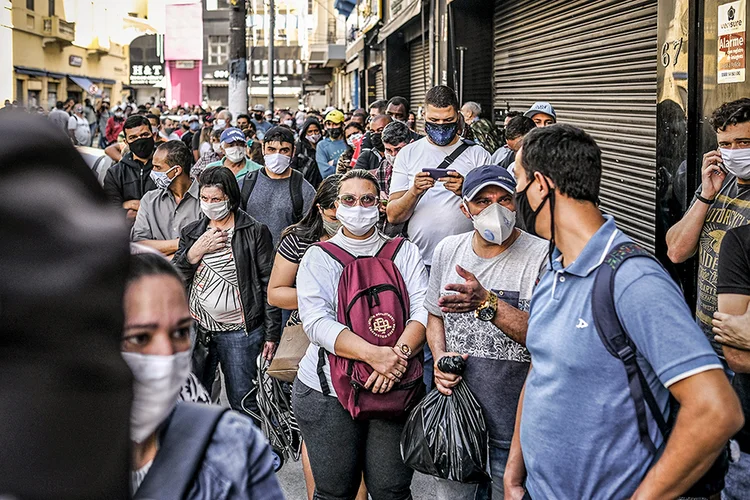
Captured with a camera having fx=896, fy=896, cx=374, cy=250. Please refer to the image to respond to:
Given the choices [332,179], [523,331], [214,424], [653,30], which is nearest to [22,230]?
[214,424]

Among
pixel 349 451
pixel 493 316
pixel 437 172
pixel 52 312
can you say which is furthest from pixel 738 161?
pixel 52 312

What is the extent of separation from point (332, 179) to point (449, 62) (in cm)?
806

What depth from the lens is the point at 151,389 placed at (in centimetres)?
143

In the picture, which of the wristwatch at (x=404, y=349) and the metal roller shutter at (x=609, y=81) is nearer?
the wristwatch at (x=404, y=349)

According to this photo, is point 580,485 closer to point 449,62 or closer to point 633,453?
point 633,453

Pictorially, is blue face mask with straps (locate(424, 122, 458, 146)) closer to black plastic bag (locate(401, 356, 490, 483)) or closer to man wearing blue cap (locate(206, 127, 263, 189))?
black plastic bag (locate(401, 356, 490, 483))

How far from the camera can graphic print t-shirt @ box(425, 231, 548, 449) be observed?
368 cm

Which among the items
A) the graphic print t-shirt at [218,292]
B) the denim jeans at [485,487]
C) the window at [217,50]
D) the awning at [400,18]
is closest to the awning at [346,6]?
the awning at [400,18]

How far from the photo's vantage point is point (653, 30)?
6.63 meters

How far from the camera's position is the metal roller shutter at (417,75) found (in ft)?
57.1

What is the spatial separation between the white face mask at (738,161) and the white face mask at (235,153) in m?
5.48

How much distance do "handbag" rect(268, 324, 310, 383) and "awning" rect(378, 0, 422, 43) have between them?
11431 mm

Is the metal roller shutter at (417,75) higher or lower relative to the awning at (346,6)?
lower

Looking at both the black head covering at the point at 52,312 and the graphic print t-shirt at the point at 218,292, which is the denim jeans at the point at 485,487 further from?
the black head covering at the point at 52,312
